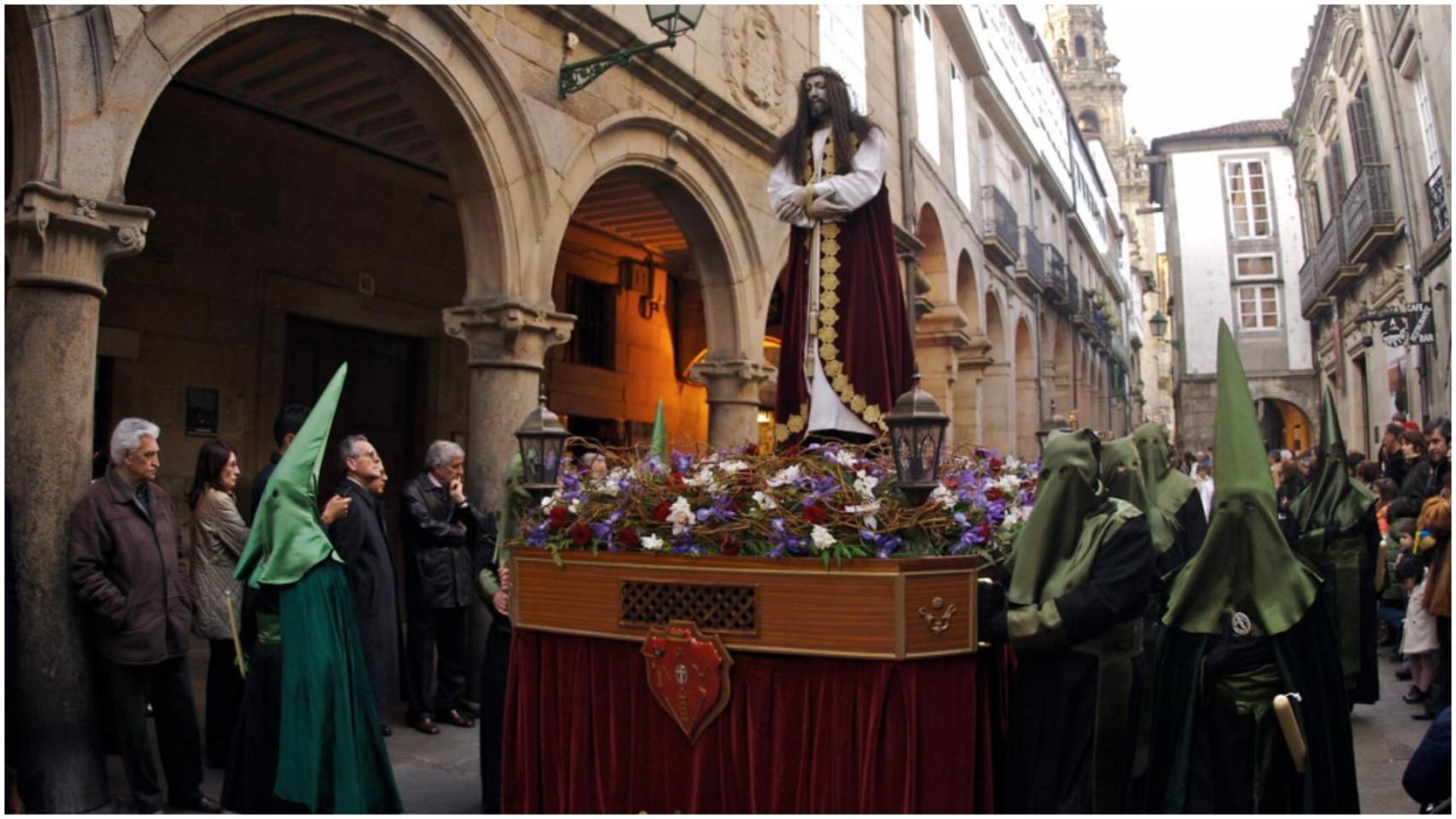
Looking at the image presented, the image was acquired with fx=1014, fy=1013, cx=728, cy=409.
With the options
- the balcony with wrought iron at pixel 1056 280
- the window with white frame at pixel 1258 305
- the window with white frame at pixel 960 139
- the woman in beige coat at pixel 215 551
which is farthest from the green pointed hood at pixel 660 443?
the window with white frame at pixel 1258 305

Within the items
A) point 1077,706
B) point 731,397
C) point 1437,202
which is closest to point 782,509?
point 1077,706

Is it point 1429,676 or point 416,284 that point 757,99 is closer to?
→ point 416,284

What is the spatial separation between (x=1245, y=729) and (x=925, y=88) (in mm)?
15057

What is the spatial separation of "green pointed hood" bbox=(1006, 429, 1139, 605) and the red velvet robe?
4.96ft

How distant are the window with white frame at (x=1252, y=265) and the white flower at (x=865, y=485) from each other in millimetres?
34188

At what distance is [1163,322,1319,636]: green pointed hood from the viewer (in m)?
3.13

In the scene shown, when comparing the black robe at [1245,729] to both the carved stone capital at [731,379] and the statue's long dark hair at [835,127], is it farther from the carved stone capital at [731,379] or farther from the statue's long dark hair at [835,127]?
the carved stone capital at [731,379]

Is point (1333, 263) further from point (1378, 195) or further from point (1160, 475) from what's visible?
point (1160, 475)

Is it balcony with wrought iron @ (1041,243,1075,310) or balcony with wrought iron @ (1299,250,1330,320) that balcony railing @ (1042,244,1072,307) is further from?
balcony with wrought iron @ (1299,250,1330,320)

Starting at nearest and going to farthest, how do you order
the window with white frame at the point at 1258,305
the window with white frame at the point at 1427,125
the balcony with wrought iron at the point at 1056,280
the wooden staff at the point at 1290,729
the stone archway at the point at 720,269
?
the wooden staff at the point at 1290,729, the stone archway at the point at 720,269, the window with white frame at the point at 1427,125, the balcony with wrought iron at the point at 1056,280, the window with white frame at the point at 1258,305

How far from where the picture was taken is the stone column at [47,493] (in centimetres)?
443

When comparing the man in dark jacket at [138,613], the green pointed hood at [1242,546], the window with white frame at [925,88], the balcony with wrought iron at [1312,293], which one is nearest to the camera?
the green pointed hood at [1242,546]

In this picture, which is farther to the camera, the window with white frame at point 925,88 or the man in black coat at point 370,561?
the window with white frame at point 925,88

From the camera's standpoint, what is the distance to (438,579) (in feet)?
20.2
